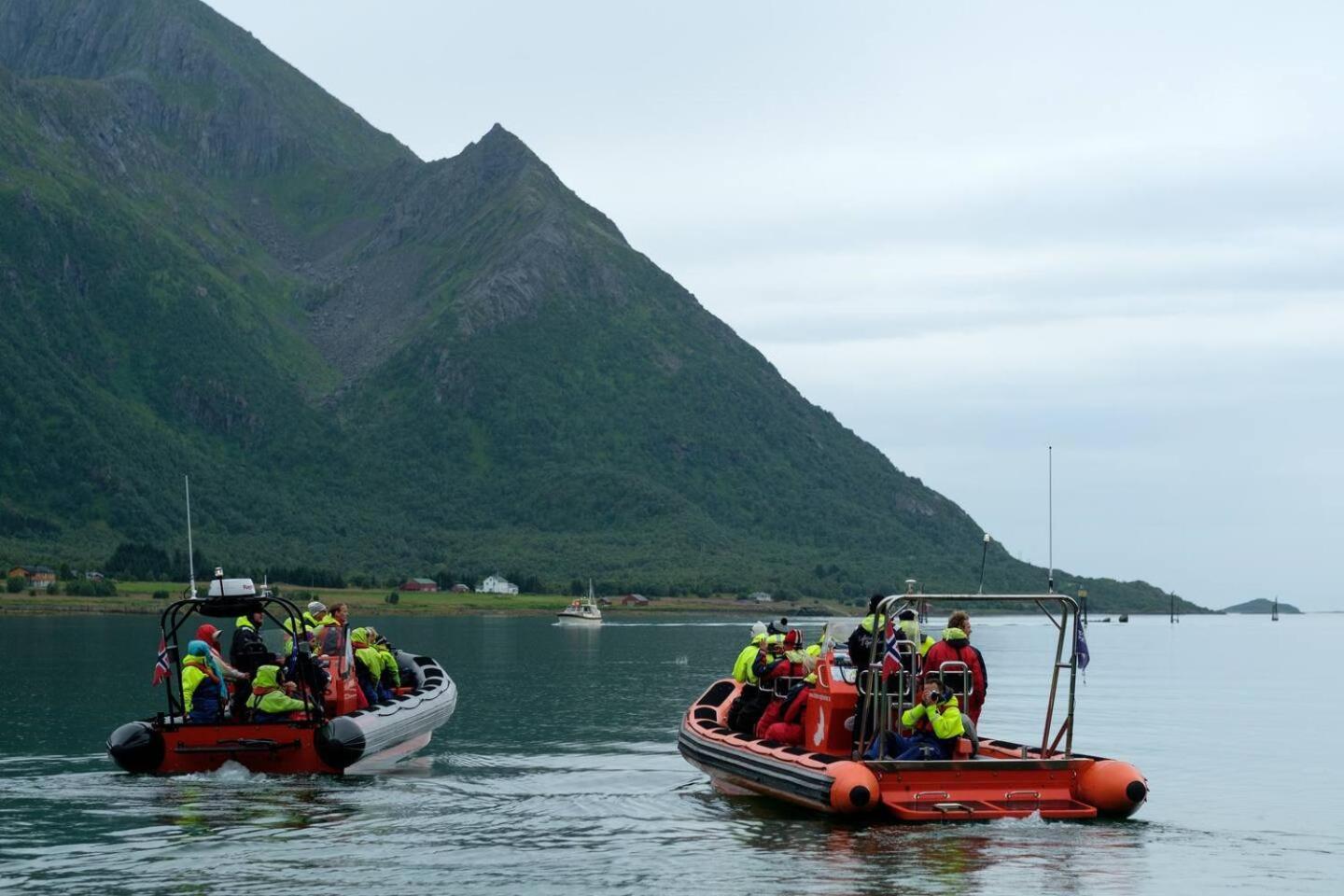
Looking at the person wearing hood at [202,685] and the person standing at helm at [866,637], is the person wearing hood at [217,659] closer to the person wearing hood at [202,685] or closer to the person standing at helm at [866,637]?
the person wearing hood at [202,685]

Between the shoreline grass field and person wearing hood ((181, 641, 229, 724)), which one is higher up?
the shoreline grass field

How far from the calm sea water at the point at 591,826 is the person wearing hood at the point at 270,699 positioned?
126cm

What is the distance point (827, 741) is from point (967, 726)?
2407mm

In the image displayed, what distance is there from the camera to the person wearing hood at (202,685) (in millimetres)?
30125

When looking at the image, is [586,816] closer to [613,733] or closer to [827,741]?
[827,741]

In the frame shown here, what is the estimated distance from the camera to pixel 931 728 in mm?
25391

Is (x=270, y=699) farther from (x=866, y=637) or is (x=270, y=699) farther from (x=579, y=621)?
(x=579, y=621)

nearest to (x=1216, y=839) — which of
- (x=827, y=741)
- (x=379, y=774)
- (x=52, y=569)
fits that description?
(x=827, y=741)

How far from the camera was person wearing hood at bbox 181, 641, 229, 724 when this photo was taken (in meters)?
30.1

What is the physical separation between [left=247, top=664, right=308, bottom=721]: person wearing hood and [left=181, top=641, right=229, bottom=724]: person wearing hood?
58 cm

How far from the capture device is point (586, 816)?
27.1 meters

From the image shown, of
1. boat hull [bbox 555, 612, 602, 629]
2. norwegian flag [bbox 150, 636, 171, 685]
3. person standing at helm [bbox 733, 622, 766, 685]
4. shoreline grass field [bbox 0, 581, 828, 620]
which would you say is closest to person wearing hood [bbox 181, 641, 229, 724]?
norwegian flag [bbox 150, 636, 171, 685]

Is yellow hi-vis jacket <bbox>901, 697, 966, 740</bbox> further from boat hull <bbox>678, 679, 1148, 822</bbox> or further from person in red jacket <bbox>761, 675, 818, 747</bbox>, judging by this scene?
person in red jacket <bbox>761, 675, 818, 747</bbox>

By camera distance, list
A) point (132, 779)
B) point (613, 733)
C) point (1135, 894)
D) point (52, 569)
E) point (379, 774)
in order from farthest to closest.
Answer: point (52, 569), point (613, 733), point (379, 774), point (132, 779), point (1135, 894)
